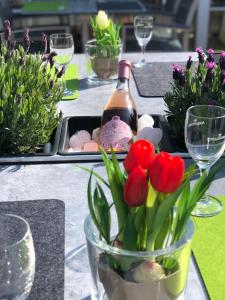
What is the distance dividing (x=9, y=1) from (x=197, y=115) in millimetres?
4028

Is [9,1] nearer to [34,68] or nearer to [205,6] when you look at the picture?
[205,6]

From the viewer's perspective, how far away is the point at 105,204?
65 centimetres

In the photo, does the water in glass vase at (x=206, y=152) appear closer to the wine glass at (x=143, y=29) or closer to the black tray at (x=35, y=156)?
the black tray at (x=35, y=156)

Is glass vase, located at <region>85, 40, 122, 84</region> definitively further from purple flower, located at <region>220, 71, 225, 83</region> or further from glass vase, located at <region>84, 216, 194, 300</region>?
glass vase, located at <region>84, 216, 194, 300</region>

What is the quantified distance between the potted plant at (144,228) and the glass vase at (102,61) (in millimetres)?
1162

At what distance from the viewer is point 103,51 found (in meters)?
1.77

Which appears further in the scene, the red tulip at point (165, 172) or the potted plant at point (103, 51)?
the potted plant at point (103, 51)

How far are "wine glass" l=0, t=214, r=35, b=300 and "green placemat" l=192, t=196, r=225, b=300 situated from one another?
0.94ft

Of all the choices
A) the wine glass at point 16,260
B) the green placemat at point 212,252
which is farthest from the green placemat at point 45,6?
the wine glass at point 16,260

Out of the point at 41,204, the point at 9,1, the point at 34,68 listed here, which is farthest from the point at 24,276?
the point at 9,1

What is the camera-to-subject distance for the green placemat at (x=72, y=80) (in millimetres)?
1650

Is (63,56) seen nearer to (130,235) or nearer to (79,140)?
(79,140)

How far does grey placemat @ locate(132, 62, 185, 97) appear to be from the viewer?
1666 mm

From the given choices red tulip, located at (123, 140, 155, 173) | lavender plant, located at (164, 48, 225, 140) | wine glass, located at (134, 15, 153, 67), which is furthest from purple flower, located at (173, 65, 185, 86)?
wine glass, located at (134, 15, 153, 67)
